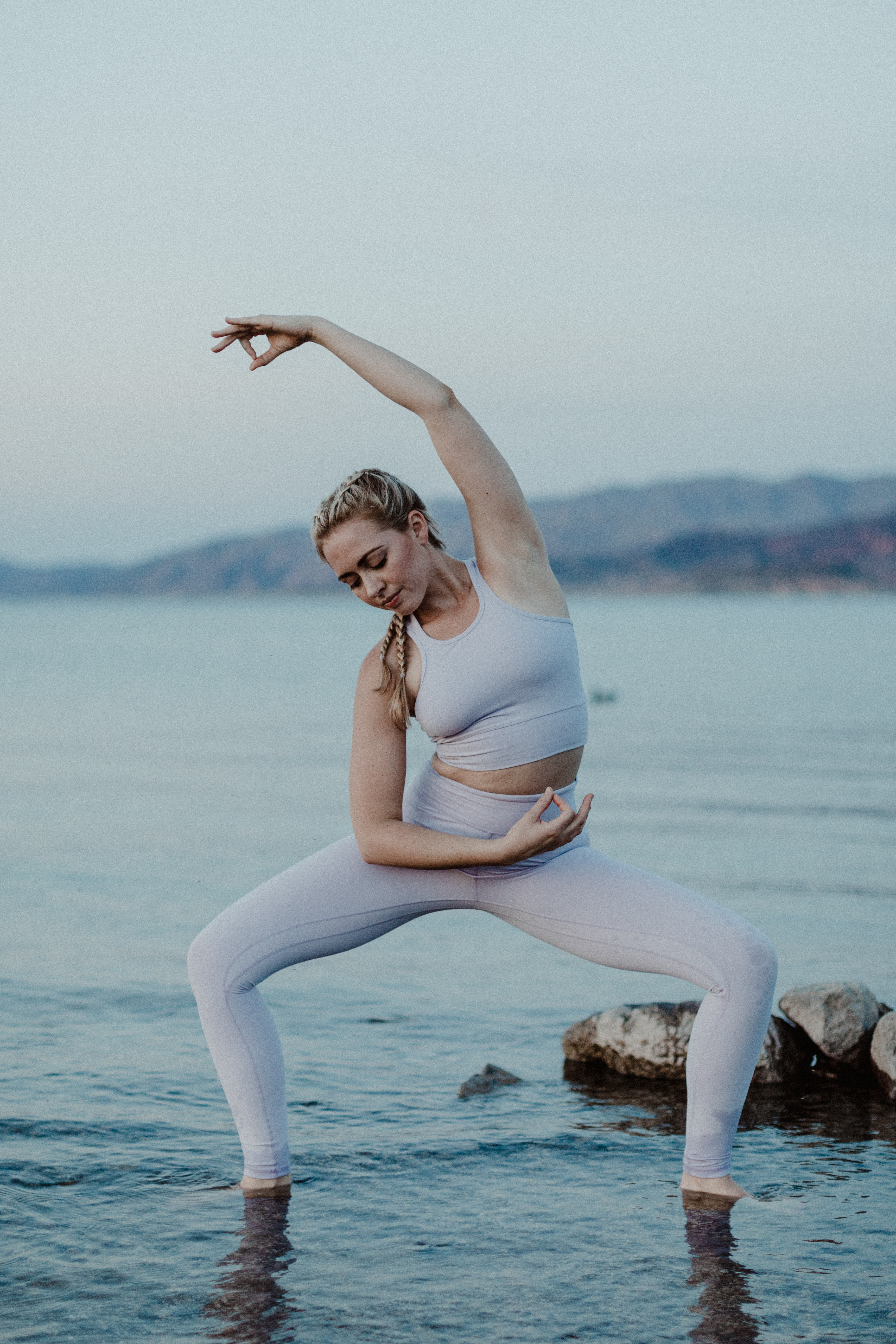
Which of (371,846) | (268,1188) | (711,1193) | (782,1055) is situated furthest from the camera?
(782,1055)

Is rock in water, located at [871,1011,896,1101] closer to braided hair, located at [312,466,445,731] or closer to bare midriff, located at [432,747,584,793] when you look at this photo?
bare midriff, located at [432,747,584,793]

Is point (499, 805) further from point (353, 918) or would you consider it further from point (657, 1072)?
point (657, 1072)

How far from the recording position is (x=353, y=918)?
4.87m

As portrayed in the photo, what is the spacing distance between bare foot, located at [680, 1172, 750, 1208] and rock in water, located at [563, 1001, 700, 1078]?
1.77 meters

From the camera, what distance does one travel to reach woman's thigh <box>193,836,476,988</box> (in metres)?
4.85

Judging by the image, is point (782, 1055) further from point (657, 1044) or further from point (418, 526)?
point (418, 526)

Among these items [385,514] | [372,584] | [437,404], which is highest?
[437,404]

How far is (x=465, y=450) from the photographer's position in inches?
180

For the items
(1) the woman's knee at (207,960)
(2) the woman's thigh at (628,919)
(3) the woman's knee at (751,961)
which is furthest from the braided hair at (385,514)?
(3) the woman's knee at (751,961)

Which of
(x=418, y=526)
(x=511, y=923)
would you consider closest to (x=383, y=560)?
(x=418, y=526)

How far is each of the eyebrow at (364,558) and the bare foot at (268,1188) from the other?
2233 mm

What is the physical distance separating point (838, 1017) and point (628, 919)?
2691 mm

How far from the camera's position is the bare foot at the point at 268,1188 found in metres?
5.20

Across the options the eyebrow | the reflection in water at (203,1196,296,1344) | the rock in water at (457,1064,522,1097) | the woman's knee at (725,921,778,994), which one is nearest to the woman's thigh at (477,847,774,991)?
the woman's knee at (725,921,778,994)
